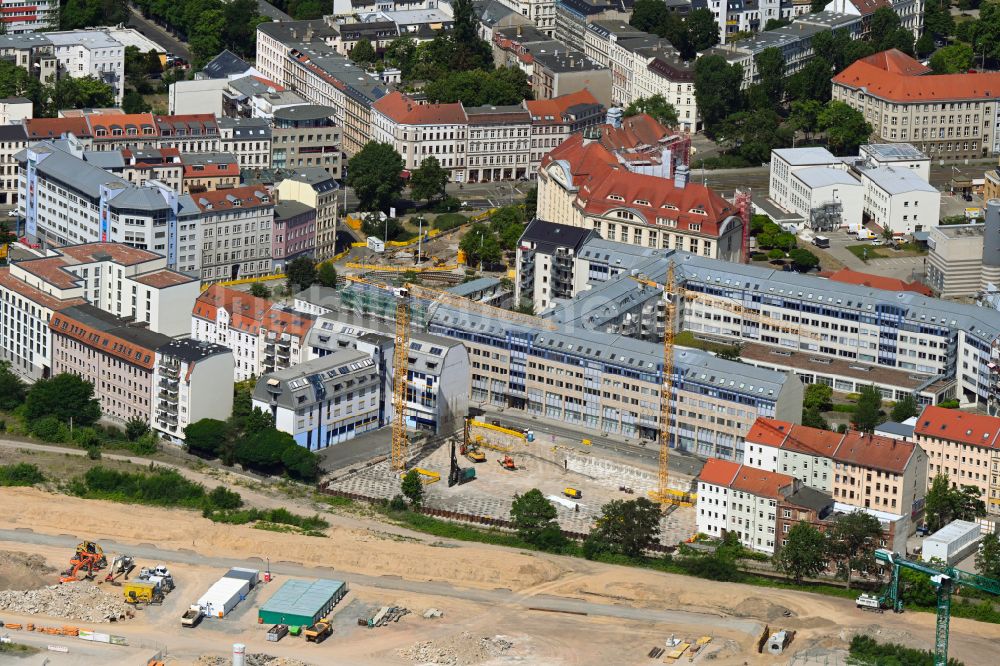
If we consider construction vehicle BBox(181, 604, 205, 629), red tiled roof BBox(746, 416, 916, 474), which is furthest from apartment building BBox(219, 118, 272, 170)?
construction vehicle BBox(181, 604, 205, 629)

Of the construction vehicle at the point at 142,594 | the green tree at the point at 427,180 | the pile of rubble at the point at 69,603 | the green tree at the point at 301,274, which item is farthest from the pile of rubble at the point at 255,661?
the green tree at the point at 427,180

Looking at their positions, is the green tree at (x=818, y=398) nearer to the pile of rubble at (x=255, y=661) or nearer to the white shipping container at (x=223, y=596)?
the white shipping container at (x=223, y=596)

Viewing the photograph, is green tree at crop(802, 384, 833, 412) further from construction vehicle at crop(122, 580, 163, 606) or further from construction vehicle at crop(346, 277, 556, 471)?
construction vehicle at crop(122, 580, 163, 606)

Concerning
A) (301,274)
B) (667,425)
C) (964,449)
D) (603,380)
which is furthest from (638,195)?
(964,449)

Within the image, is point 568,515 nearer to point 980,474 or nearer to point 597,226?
point 980,474

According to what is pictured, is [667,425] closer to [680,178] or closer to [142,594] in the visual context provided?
[680,178]

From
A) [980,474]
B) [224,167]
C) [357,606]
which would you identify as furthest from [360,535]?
[224,167]
